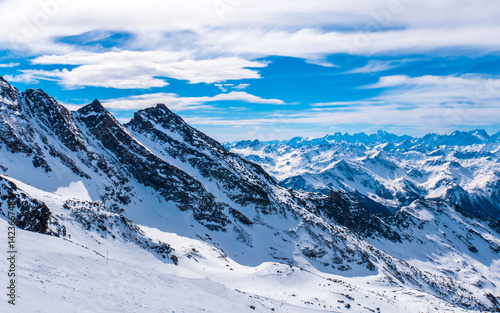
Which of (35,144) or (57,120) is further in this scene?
(57,120)

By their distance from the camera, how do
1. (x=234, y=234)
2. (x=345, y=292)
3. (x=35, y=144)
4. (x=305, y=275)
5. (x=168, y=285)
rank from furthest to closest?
1. (x=234, y=234)
2. (x=35, y=144)
3. (x=305, y=275)
4. (x=345, y=292)
5. (x=168, y=285)

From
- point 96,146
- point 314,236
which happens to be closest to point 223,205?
point 314,236

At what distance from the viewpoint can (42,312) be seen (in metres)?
17.4

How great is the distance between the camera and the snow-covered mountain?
2809 centimetres

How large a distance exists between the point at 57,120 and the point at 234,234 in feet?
275

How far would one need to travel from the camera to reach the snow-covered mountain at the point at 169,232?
28.1 meters

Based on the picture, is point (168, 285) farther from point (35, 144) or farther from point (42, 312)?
point (35, 144)

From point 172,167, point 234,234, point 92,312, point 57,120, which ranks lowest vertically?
point 234,234

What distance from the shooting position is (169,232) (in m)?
104

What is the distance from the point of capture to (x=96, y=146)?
5276 inches

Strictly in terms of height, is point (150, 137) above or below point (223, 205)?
above

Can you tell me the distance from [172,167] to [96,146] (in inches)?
1318

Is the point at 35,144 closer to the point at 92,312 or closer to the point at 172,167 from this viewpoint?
the point at 172,167

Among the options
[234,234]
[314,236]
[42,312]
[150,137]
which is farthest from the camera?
[150,137]
